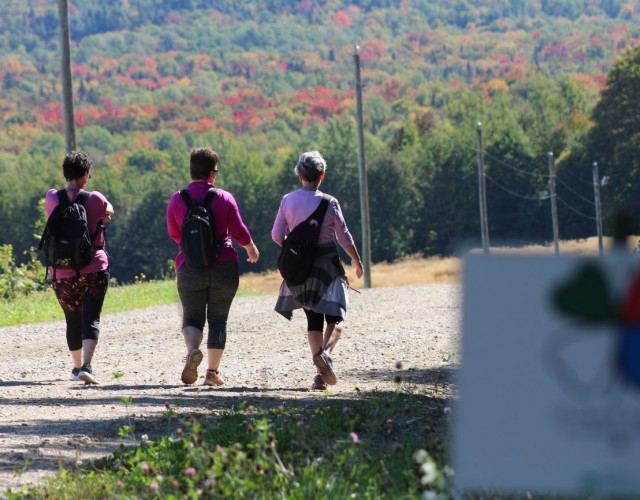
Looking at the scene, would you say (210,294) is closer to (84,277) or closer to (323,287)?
(323,287)

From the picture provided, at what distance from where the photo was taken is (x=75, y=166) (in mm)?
11023

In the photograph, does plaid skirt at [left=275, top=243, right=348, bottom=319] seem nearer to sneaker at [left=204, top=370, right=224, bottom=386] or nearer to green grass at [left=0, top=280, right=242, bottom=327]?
sneaker at [left=204, top=370, right=224, bottom=386]

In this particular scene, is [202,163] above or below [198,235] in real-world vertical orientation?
above

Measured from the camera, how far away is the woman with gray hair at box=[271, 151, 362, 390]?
1027 centimetres

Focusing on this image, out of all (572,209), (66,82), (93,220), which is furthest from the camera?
(572,209)

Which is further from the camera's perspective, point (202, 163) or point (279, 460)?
point (202, 163)

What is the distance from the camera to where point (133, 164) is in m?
141

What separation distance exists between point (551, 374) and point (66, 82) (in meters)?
18.9

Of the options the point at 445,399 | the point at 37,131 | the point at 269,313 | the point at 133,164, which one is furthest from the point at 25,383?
the point at 37,131

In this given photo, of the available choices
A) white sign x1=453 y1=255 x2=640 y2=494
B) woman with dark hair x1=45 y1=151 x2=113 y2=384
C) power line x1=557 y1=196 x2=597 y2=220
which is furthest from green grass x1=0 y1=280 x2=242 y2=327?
power line x1=557 y1=196 x2=597 y2=220

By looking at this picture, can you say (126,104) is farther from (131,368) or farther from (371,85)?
(131,368)

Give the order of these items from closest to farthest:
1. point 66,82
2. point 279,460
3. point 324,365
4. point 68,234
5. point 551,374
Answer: point 551,374 < point 279,460 < point 324,365 < point 68,234 < point 66,82

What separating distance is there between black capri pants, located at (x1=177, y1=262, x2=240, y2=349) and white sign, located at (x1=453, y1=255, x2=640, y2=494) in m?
7.16

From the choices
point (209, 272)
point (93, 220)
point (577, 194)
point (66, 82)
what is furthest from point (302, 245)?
point (577, 194)
